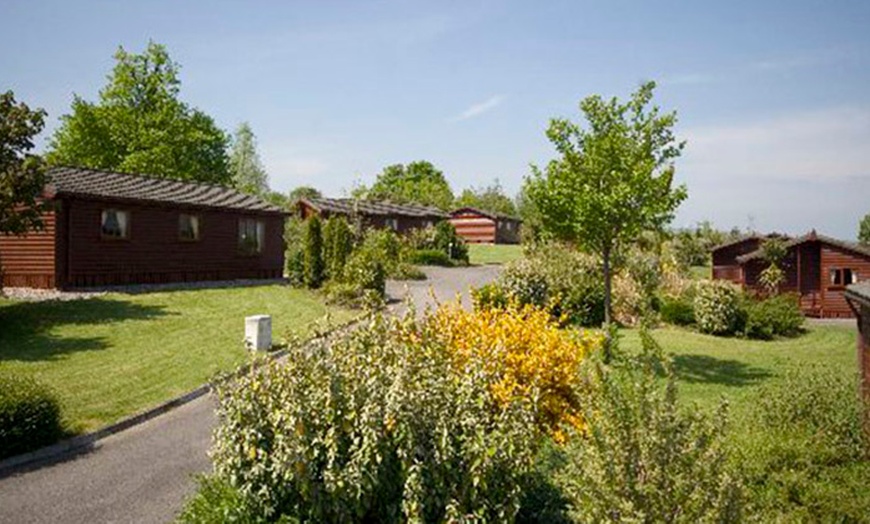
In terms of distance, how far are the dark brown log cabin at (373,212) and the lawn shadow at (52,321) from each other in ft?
69.8

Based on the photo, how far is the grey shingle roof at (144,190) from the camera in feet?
76.8

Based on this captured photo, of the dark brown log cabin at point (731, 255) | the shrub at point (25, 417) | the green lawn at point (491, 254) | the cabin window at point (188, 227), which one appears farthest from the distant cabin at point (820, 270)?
the shrub at point (25, 417)

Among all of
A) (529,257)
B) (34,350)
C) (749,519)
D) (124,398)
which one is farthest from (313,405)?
(529,257)

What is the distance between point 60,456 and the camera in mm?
10031

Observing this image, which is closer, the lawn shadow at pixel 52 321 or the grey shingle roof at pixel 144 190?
the lawn shadow at pixel 52 321

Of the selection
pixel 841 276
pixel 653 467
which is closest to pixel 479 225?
pixel 841 276

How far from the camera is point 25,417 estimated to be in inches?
394

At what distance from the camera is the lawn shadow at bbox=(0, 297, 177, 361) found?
621 inches

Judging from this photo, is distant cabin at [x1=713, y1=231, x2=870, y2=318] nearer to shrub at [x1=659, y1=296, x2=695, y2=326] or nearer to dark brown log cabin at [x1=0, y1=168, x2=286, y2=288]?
shrub at [x1=659, y1=296, x2=695, y2=326]

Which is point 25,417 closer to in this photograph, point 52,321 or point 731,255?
point 52,321

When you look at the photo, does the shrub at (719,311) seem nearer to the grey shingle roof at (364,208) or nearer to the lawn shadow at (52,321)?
the lawn shadow at (52,321)

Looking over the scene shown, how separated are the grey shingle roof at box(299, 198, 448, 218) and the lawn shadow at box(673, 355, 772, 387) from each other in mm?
28294

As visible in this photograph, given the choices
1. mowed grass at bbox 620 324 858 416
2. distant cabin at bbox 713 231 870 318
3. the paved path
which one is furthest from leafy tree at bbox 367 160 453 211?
the paved path

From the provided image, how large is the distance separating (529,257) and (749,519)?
910 inches
